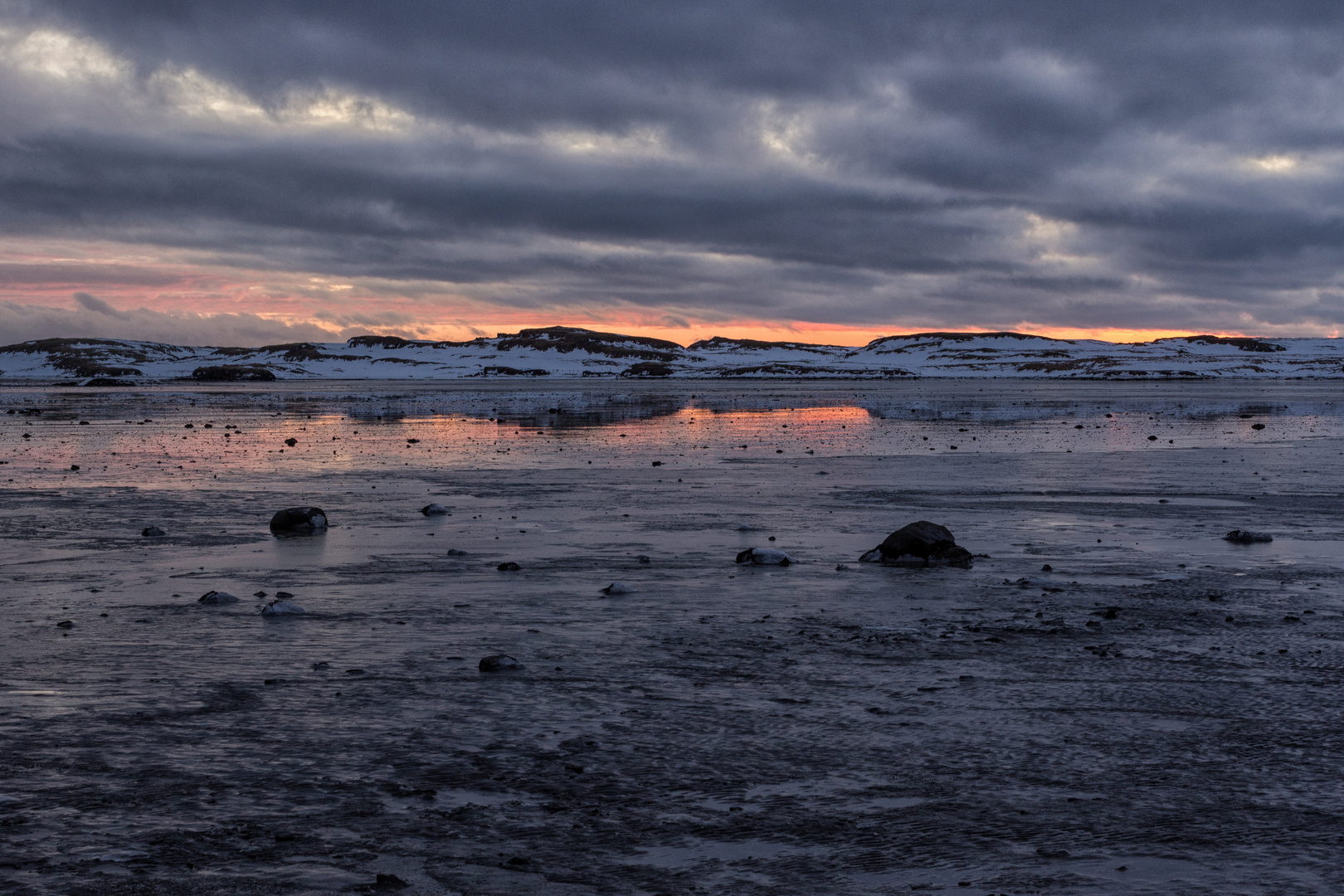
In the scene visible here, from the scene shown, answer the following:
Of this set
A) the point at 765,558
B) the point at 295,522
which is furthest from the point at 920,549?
the point at 295,522

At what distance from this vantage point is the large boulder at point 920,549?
14.8 m

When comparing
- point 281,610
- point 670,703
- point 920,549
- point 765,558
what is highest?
point 920,549

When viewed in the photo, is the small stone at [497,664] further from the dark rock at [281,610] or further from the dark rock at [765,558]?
the dark rock at [765,558]

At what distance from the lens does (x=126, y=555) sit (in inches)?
602

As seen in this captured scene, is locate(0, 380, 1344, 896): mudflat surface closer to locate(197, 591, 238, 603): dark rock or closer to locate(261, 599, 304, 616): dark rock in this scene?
locate(261, 599, 304, 616): dark rock

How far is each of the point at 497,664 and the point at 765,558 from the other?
594cm

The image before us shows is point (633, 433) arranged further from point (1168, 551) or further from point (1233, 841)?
point (1233, 841)

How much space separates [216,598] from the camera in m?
12.1

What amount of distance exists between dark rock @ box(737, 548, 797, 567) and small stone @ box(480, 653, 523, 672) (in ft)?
18.9

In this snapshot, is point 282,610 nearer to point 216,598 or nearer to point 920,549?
point 216,598

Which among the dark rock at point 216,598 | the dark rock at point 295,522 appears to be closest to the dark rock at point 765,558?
the dark rock at point 216,598

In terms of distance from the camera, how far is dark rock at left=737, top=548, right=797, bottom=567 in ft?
48.4

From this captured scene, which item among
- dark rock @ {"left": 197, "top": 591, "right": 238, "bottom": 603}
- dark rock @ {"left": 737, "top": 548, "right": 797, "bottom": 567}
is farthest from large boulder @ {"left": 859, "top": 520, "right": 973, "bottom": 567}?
dark rock @ {"left": 197, "top": 591, "right": 238, "bottom": 603}

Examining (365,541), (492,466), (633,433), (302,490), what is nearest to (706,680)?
(365,541)
